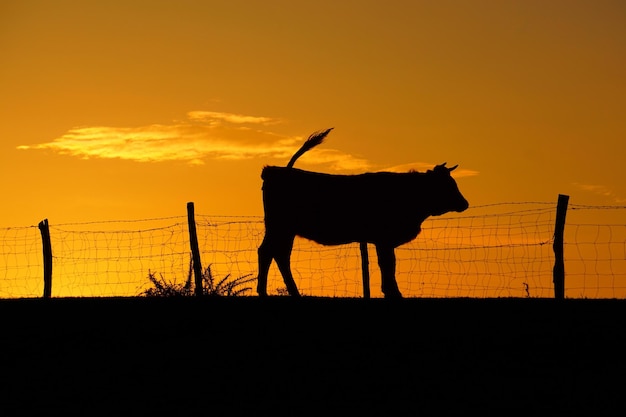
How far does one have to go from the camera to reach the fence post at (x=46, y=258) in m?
18.5

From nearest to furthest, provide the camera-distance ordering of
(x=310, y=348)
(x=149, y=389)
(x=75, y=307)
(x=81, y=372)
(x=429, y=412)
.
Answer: (x=429, y=412), (x=149, y=389), (x=81, y=372), (x=310, y=348), (x=75, y=307)

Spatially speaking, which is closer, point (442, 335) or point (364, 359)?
point (364, 359)

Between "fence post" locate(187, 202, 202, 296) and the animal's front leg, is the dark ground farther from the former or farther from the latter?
"fence post" locate(187, 202, 202, 296)

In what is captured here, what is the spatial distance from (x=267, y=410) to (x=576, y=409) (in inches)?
106

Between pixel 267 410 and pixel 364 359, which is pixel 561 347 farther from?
pixel 267 410

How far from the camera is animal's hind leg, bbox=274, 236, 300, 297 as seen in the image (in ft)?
51.1

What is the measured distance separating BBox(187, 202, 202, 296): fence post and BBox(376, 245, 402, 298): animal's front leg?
131 inches

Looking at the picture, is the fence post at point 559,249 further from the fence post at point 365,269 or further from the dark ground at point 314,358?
the fence post at point 365,269

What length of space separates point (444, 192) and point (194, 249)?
4496mm

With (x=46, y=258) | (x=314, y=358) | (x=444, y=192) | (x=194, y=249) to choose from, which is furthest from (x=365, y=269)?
(x=314, y=358)

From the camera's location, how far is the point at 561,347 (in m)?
11.1

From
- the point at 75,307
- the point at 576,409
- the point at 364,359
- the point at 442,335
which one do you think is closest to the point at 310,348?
the point at 364,359

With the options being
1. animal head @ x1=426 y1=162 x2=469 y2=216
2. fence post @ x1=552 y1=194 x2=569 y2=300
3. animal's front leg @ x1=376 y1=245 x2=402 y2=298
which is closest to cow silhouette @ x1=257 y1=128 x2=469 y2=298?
animal's front leg @ x1=376 y1=245 x2=402 y2=298

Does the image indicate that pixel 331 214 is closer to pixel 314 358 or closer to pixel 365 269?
pixel 365 269
